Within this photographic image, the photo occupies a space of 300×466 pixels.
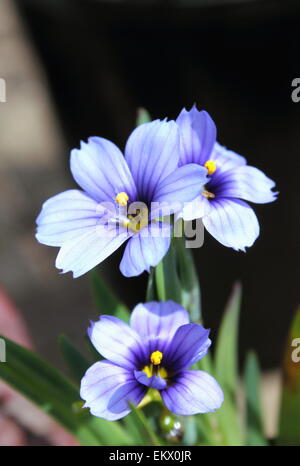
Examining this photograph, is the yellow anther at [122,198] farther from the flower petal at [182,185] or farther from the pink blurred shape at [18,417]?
the pink blurred shape at [18,417]

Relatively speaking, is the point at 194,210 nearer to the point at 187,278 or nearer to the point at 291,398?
the point at 187,278

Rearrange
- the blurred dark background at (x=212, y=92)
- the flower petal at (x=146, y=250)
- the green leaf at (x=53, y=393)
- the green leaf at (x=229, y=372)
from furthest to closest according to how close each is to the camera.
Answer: the blurred dark background at (x=212, y=92) → the green leaf at (x=229, y=372) → the green leaf at (x=53, y=393) → the flower petal at (x=146, y=250)

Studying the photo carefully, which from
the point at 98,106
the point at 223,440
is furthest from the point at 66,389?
the point at 98,106

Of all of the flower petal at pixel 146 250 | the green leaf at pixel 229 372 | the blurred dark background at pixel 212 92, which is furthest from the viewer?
the blurred dark background at pixel 212 92

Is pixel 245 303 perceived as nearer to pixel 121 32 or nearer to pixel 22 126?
pixel 121 32

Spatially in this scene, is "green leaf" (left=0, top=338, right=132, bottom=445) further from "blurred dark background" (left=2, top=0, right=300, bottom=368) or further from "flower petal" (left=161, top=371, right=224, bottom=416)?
"blurred dark background" (left=2, top=0, right=300, bottom=368)

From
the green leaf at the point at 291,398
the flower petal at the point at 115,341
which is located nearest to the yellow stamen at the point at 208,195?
the flower petal at the point at 115,341

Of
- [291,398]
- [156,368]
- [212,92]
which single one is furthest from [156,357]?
[212,92]

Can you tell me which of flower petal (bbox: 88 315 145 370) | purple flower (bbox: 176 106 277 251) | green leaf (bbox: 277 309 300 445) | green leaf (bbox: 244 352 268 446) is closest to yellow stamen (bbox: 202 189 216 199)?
purple flower (bbox: 176 106 277 251)
